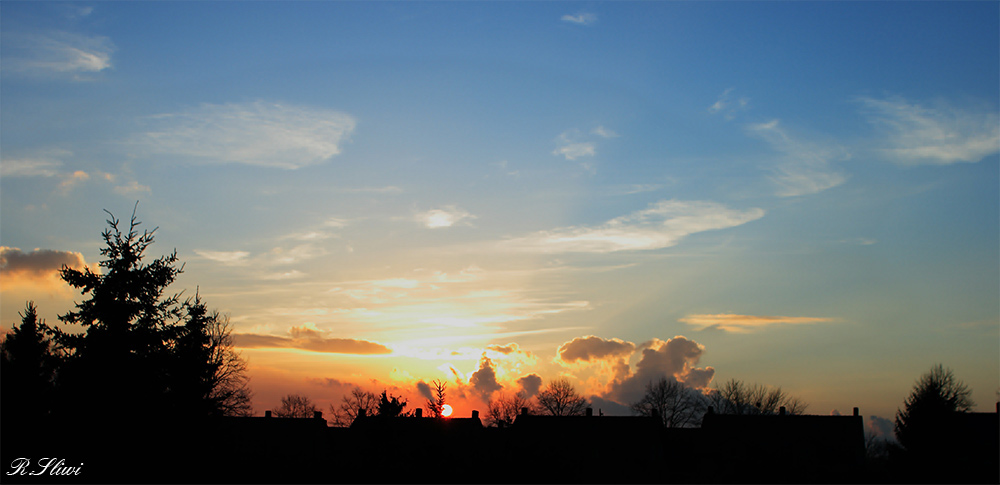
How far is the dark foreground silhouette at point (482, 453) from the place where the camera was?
30219 mm

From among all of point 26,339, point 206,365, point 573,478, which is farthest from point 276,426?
point 573,478

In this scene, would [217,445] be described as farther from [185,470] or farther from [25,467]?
[25,467]

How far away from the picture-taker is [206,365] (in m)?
41.0

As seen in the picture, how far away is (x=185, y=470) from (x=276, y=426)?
105 ft

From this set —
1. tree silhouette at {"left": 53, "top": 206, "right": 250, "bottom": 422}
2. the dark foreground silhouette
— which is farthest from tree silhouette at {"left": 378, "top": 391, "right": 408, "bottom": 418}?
tree silhouette at {"left": 53, "top": 206, "right": 250, "bottom": 422}

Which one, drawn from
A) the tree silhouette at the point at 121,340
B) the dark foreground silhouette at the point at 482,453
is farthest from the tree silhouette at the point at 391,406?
the tree silhouette at the point at 121,340

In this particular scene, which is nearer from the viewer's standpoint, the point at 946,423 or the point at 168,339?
the point at 168,339

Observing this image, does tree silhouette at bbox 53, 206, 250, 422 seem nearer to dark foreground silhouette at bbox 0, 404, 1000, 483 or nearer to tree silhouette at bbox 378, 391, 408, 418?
dark foreground silhouette at bbox 0, 404, 1000, 483

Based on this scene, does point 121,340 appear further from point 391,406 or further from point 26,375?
point 391,406

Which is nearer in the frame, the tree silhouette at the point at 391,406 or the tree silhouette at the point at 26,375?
the tree silhouette at the point at 26,375
